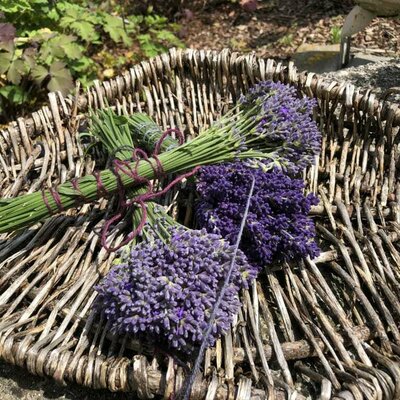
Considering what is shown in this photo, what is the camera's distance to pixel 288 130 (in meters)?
1.29

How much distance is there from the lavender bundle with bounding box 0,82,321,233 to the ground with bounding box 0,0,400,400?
1509 millimetres

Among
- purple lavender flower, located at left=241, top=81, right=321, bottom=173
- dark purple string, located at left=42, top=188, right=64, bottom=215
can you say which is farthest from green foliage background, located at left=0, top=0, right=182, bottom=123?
purple lavender flower, located at left=241, top=81, right=321, bottom=173

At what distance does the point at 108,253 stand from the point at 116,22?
183cm

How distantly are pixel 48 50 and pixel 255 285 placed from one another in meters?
1.65

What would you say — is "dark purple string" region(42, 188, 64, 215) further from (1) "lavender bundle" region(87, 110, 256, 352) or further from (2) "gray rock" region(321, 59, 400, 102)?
(2) "gray rock" region(321, 59, 400, 102)

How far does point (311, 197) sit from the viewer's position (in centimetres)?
122

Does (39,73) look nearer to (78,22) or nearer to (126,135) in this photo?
(78,22)

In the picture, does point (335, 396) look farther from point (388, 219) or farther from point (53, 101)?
point (53, 101)

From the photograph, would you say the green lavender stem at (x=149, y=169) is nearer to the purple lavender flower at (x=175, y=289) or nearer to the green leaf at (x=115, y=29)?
the purple lavender flower at (x=175, y=289)

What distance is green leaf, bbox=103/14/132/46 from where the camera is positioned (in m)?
2.61

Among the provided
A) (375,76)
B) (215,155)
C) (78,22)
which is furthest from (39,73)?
(375,76)

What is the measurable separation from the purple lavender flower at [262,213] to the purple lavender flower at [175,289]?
89mm

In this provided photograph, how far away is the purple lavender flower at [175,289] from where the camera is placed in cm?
96

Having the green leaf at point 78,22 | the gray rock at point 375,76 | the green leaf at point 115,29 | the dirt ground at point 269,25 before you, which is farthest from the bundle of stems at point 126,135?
the dirt ground at point 269,25
